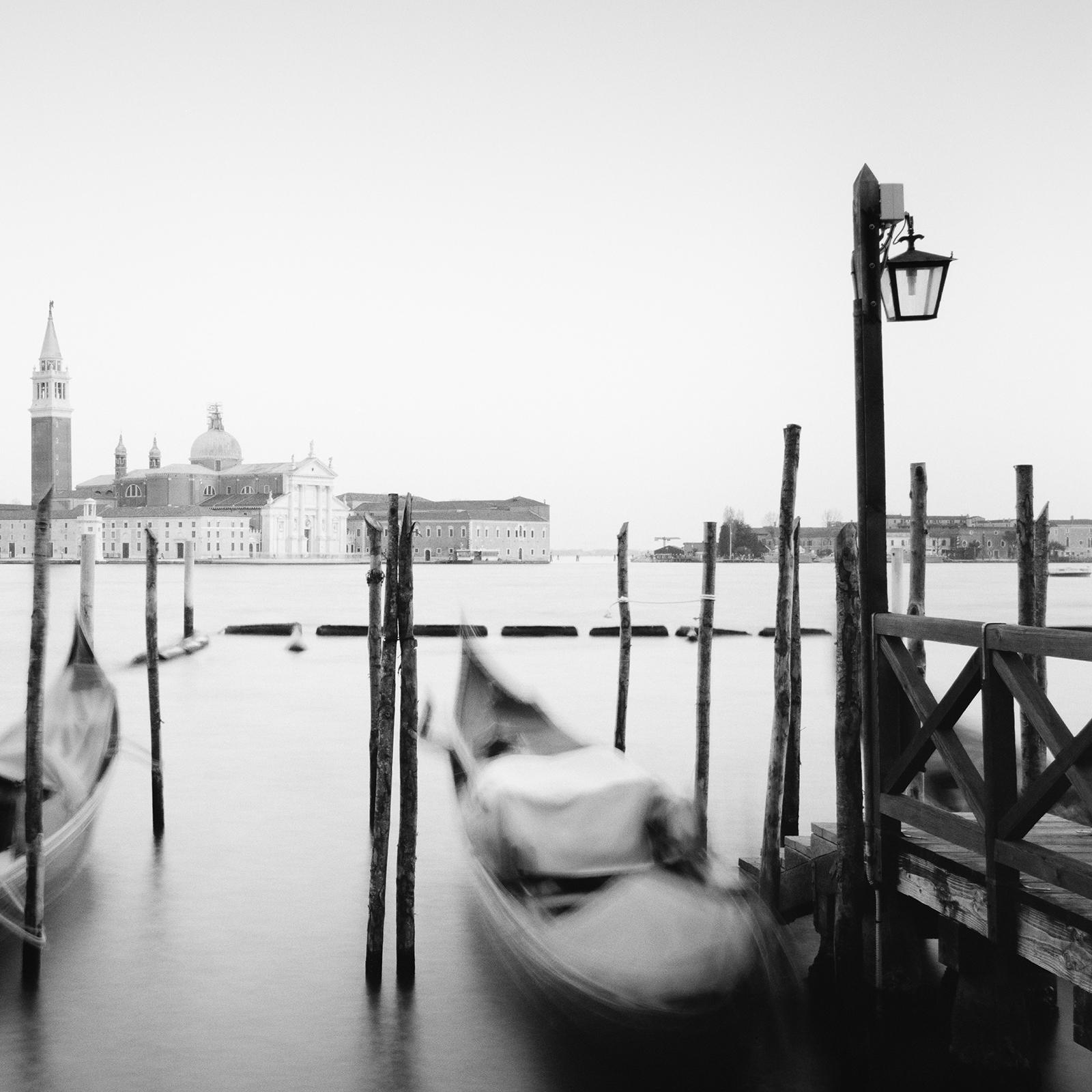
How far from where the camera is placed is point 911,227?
3.33 metres

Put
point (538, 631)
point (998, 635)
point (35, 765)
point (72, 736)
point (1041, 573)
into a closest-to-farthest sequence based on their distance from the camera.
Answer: point (998, 635) → point (35, 765) → point (1041, 573) → point (72, 736) → point (538, 631)

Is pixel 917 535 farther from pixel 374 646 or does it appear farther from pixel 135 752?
pixel 135 752

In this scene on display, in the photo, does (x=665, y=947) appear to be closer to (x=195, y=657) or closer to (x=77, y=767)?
(x=77, y=767)

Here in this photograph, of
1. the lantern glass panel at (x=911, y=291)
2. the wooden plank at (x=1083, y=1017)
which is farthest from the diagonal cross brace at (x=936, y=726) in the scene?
the lantern glass panel at (x=911, y=291)

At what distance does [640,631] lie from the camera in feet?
65.3

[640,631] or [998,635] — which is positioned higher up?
[998,635]

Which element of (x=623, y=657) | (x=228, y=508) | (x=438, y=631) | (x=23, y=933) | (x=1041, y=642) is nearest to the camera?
(x=1041, y=642)

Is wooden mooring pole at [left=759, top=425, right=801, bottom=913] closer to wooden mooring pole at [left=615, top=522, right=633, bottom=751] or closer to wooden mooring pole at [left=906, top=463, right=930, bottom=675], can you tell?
wooden mooring pole at [left=906, top=463, right=930, bottom=675]

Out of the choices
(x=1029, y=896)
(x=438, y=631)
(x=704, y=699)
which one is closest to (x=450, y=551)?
(x=438, y=631)

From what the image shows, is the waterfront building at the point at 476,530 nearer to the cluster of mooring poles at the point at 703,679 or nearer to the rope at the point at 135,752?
the rope at the point at 135,752

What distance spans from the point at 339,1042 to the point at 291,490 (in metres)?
77.6

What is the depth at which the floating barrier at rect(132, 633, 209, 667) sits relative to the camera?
55.8ft

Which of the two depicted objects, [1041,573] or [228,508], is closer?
[1041,573]

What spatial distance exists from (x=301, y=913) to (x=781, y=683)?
87.8 inches
